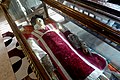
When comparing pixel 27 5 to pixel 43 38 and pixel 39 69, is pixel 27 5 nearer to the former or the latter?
pixel 43 38

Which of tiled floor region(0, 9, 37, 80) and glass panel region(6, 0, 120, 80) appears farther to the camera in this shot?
tiled floor region(0, 9, 37, 80)

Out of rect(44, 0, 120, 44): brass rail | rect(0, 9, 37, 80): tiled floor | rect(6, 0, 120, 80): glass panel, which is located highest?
rect(44, 0, 120, 44): brass rail

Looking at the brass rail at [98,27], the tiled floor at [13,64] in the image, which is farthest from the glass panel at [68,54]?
the tiled floor at [13,64]

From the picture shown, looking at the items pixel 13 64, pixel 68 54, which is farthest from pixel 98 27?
pixel 13 64

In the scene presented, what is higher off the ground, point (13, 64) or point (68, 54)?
point (68, 54)

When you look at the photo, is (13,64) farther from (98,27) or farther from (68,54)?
(98,27)

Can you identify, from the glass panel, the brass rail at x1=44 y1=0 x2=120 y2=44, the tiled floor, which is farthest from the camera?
the tiled floor

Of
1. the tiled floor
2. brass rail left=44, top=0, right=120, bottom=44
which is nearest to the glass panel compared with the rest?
brass rail left=44, top=0, right=120, bottom=44

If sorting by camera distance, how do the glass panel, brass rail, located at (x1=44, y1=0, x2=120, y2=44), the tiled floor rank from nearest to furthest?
brass rail, located at (x1=44, y1=0, x2=120, y2=44), the glass panel, the tiled floor

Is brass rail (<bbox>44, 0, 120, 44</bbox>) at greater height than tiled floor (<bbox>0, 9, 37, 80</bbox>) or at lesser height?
greater

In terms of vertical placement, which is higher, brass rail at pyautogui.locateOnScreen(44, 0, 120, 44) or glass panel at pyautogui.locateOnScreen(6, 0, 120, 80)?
brass rail at pyautogui.locateOnScreen(44, 0, 120, 44)

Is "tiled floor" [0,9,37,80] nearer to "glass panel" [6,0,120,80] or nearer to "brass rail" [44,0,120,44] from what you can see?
"glass panel" [6,0,120,80]

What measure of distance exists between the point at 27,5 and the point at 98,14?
1.79 meters

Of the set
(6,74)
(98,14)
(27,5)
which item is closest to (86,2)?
(98,14)
